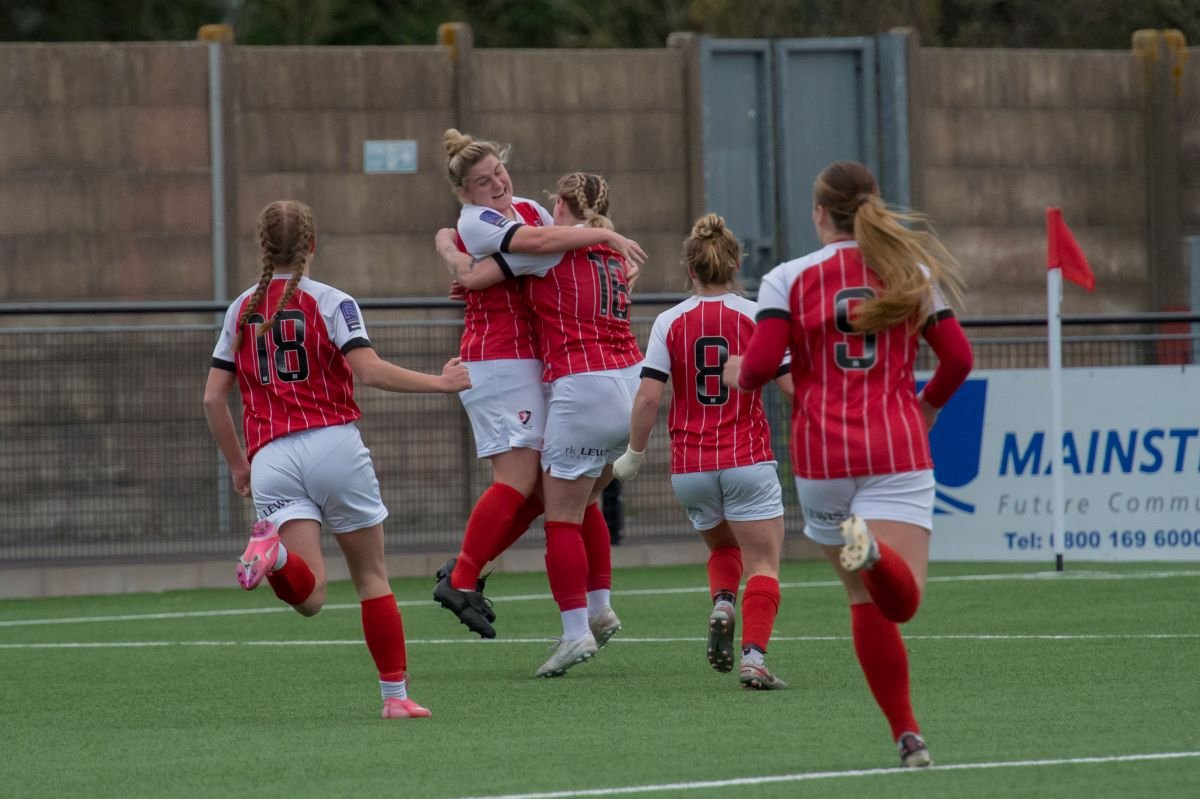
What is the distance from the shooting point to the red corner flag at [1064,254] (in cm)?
1255

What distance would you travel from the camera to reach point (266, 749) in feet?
21.4

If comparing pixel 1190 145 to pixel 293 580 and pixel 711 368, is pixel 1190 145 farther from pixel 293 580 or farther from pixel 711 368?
pixel 293 580

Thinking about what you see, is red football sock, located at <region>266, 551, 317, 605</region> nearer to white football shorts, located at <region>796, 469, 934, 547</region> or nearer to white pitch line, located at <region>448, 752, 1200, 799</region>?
white pitch line, located at <region>448, 752, 1200, 799</region>

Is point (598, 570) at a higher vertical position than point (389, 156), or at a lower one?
lower

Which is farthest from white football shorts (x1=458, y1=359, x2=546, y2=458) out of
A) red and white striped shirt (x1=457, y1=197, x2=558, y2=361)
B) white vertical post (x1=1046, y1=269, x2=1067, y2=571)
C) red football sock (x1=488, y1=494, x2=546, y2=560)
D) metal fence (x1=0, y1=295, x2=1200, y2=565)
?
white vertical post (x1=1046, y1=269, x2=1067, y2=571)

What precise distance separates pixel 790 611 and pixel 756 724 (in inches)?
166

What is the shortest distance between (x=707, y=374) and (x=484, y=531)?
113cm

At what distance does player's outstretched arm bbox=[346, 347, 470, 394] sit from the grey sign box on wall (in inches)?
390

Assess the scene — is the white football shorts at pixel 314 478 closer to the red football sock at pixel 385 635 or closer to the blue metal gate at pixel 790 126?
the red football sock at pixel 385 635

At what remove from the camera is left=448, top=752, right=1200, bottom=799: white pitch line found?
5.39 m

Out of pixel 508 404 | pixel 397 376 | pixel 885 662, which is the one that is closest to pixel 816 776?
pixel 885 662

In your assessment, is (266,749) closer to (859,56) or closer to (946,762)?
(946,762)

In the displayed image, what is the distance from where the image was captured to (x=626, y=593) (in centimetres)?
1227

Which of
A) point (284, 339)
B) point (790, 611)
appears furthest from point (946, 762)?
point (790, 611)
